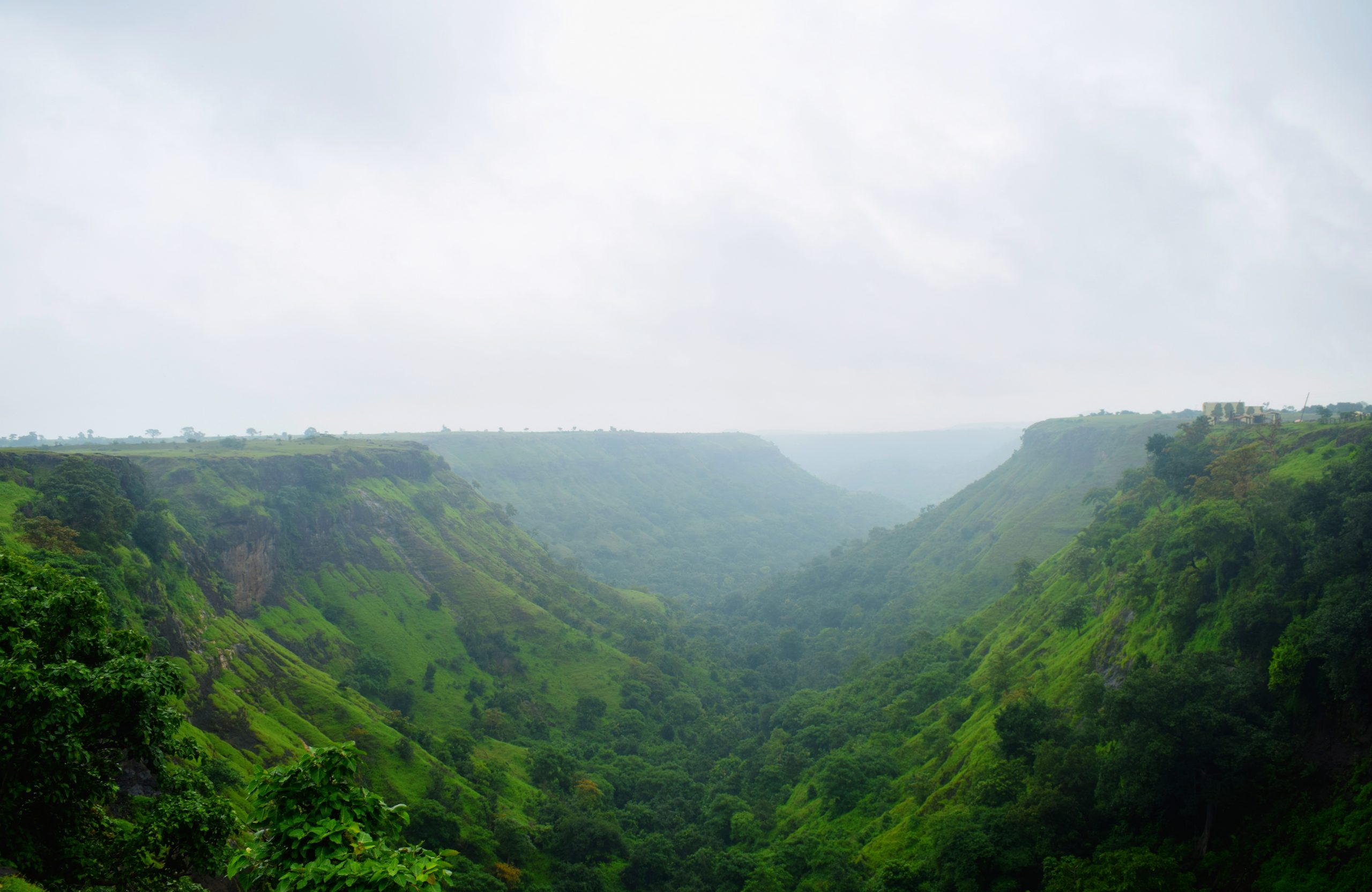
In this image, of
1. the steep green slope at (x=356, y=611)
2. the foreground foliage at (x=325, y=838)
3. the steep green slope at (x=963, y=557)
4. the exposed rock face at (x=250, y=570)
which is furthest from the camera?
the steep green slope at (x=963, y=557)

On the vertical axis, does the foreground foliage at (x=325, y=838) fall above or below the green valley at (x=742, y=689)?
above

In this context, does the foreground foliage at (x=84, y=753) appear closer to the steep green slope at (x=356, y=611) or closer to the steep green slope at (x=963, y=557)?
the steep green slope at (x=356, y=611)

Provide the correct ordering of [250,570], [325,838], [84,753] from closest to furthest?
[325,838] → [84,753] → [250,570]

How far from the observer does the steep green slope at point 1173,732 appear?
32.3 metres

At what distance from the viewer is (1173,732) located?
3634 cm

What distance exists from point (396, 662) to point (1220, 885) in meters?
99.5

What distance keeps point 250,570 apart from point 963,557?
156 metres

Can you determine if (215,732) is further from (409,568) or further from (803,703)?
(803,703)

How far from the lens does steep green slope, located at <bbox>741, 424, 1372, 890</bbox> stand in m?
32.3

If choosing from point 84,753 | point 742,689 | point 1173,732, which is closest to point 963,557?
point 742,689

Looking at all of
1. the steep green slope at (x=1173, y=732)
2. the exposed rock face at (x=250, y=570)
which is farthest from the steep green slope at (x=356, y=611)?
the steep green slope at (x=1173, y=732)

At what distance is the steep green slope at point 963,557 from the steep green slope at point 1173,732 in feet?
186

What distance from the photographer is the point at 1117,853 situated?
109ft

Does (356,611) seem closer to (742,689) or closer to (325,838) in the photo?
(742,689)
